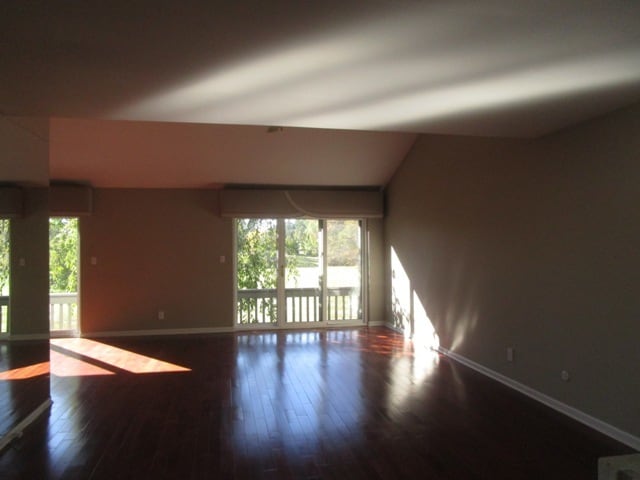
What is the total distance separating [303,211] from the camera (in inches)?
268

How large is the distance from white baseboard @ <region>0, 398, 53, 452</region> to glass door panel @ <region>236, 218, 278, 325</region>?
351 centimetres

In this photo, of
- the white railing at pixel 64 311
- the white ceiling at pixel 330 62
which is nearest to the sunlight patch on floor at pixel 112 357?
the white railing at pixel 64 311

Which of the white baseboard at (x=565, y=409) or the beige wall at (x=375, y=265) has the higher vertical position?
the beige wall at (x=375, y=265)

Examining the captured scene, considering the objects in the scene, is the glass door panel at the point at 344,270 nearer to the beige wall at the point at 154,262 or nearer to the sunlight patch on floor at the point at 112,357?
the beige wall at the point at 154,262

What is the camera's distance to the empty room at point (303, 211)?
2.01m

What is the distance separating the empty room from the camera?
6.58ft

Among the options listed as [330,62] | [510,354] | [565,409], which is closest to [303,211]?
[510,354]

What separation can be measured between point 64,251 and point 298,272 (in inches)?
136

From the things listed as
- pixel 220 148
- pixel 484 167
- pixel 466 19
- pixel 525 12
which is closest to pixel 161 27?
pixel 466 19

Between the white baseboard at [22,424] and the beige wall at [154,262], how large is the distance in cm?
296

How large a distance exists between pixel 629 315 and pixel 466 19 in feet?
7.31

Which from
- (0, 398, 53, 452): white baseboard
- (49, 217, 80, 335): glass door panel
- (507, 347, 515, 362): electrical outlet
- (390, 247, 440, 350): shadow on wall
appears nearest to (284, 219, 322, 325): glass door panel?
(390, 247, 440, 350): shadow on wall

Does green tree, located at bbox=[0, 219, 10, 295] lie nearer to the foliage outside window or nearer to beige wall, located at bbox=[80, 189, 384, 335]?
the foliage outside window

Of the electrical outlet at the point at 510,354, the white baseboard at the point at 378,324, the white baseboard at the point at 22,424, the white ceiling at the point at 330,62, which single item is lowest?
the white baseboard at the point at 22,424
